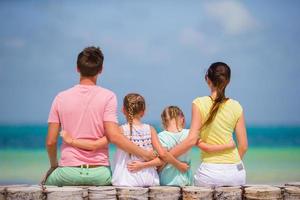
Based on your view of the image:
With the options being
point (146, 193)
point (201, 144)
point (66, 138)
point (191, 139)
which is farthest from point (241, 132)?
point (66, 138)

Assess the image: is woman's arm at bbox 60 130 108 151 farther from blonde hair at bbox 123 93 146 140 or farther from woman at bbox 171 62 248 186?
woman at bbox 171 62 248 186

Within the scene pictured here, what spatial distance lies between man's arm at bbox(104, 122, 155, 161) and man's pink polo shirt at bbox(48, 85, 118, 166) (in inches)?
2.0

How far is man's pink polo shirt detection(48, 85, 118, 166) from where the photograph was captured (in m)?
5.25

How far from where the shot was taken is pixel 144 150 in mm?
5312

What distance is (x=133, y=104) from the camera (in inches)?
212

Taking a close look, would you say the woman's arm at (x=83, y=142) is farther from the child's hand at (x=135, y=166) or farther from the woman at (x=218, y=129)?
the woman at (x=218, y=129)

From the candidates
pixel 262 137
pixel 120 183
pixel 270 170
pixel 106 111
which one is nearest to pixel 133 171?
pixel 120 183

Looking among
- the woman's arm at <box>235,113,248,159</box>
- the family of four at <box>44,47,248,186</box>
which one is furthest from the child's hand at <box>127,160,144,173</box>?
the woman's arm at <box>235,113,248,159</box>

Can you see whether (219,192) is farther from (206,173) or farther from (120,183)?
(120,183)

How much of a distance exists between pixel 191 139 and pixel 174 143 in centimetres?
27

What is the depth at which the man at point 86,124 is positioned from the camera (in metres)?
5.23

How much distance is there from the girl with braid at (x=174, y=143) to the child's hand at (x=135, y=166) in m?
0.13

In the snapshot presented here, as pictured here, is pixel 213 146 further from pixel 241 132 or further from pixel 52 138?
pixel 52 138

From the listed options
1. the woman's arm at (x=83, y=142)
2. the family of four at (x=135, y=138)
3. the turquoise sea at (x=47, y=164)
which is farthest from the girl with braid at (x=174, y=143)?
the turquoise sea at (x=47, y=164)
